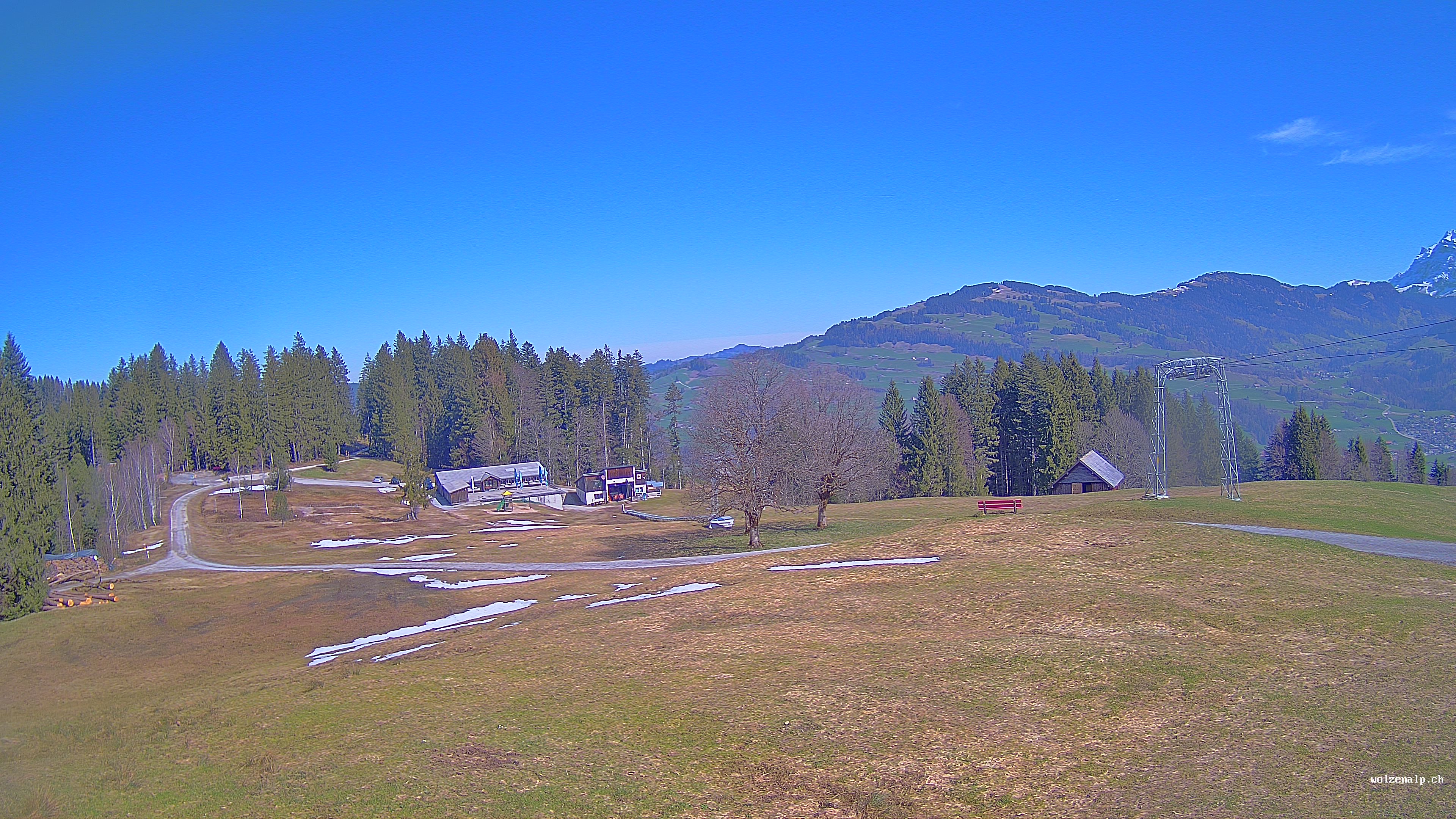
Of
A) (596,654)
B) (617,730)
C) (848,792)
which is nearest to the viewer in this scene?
(848,792)

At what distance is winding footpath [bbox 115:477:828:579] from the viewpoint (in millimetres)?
38281

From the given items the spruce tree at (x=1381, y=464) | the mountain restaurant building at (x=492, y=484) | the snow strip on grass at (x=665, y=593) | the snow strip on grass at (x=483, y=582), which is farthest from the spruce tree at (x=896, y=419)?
the snow strip on grass at (x=665, y=593)

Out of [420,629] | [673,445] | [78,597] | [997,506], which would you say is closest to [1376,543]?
[997,506]

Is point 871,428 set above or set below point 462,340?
below

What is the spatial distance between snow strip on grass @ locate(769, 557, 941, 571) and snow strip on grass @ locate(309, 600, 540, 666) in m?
10.2

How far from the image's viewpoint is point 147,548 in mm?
62062

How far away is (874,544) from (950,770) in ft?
71.8

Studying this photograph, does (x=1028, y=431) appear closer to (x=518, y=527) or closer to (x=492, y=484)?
(x=518, y=527)

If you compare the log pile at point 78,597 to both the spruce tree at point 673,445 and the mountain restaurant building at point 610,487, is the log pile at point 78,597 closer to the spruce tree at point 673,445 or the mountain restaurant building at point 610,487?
the mountain restaurant building at point 610,487

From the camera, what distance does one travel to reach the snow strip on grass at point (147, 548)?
60.1 meters

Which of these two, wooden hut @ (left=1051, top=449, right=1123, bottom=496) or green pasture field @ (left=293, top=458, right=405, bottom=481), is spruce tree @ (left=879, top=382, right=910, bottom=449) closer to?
wooden hut @ (left=1051, top=449, right=1123, bottom=496)

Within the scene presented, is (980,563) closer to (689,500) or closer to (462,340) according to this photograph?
(689,500)

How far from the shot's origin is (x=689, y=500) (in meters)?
44.6

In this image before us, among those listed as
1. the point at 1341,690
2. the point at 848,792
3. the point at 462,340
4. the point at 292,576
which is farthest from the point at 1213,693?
the point at 462,340
